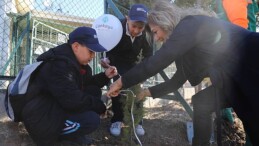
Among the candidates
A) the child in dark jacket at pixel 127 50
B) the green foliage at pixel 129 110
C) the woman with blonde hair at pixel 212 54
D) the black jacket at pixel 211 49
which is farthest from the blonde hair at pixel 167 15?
the child in dark jacket at pixel 127 50

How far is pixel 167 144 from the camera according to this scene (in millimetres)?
3461

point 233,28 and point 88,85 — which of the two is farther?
point 88,85

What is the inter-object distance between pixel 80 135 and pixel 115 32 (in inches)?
47.7

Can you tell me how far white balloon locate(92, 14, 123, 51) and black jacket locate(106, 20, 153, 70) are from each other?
0.13 metres

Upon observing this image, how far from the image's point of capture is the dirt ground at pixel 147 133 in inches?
107

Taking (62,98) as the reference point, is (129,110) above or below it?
below

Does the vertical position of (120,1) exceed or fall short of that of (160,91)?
it exceeds it

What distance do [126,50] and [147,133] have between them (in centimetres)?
100

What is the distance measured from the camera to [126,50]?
3.51 m

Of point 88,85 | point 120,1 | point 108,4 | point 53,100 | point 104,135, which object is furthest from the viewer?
point 120,1

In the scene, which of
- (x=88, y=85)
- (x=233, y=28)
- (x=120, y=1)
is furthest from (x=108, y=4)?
(x=233, y=28)

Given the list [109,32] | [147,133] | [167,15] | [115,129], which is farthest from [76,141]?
[167,15]

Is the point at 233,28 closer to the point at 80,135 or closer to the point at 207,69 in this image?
the point at 207,69

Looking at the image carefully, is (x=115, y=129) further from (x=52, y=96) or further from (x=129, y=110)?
(x=52, y=96)
